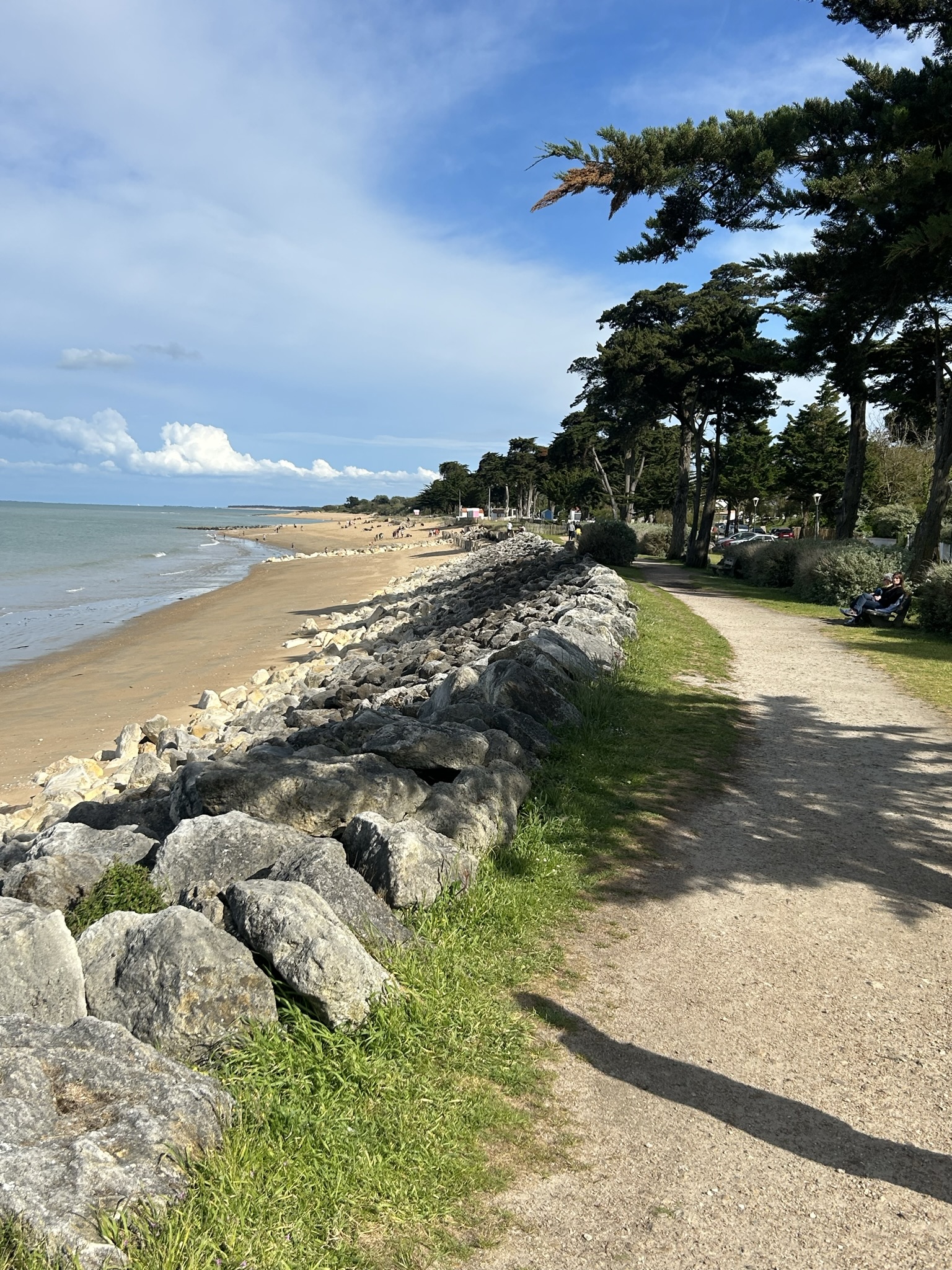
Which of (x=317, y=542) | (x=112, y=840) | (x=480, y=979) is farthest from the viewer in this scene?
(x=317, y=542)

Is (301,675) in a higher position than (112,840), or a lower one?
lower

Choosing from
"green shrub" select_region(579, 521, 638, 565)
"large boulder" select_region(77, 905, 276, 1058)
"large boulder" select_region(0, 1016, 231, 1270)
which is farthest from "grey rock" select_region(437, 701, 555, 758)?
"green shrub" select_region(579, 521, 638, 565)

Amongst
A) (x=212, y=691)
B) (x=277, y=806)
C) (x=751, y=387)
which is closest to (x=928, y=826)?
(x=277, y=806)

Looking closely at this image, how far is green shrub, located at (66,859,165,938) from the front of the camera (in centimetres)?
387

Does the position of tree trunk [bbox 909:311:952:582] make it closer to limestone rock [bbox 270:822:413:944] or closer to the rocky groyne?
the rocky groyne

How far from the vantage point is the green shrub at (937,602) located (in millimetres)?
14656

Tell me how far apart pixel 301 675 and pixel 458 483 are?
102 meters

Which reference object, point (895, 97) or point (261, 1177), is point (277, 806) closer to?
point (261, 1177)

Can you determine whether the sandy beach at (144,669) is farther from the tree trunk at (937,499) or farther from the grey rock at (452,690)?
the tree trunk at (937,499)

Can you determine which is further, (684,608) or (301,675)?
(684,608)

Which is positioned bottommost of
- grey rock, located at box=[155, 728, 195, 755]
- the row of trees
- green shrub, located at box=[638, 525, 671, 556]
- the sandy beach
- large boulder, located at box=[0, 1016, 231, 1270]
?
the sandy beach

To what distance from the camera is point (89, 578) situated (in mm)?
39719

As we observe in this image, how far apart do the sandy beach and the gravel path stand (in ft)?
25.5

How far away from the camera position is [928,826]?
20.5ft
